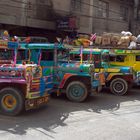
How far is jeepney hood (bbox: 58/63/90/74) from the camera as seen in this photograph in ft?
38.9

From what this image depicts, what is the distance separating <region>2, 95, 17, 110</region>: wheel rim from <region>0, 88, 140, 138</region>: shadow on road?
1.09 feet

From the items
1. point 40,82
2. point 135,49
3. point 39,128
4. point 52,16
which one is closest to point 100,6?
point 52,16

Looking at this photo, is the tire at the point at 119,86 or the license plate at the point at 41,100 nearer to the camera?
the license plate at the point at 41,100

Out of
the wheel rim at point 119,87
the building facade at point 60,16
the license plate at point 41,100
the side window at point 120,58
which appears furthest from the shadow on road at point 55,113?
the building facade at point 60,16

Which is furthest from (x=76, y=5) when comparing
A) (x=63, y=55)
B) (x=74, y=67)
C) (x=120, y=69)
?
(x=74, y=67)

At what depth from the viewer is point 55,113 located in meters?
9.73

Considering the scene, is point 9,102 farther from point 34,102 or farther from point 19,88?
point 34,102

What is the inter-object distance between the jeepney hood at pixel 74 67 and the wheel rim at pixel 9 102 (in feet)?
11.2

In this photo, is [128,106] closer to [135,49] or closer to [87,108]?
[87,108]

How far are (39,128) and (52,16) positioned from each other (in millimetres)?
16301

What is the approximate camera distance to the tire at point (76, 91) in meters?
11.9

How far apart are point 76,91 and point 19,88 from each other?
3.33 m

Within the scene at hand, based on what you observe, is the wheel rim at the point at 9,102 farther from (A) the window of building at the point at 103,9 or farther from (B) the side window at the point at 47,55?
(A) the window of building at the point at 103,9

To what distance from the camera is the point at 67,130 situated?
7684 mm
